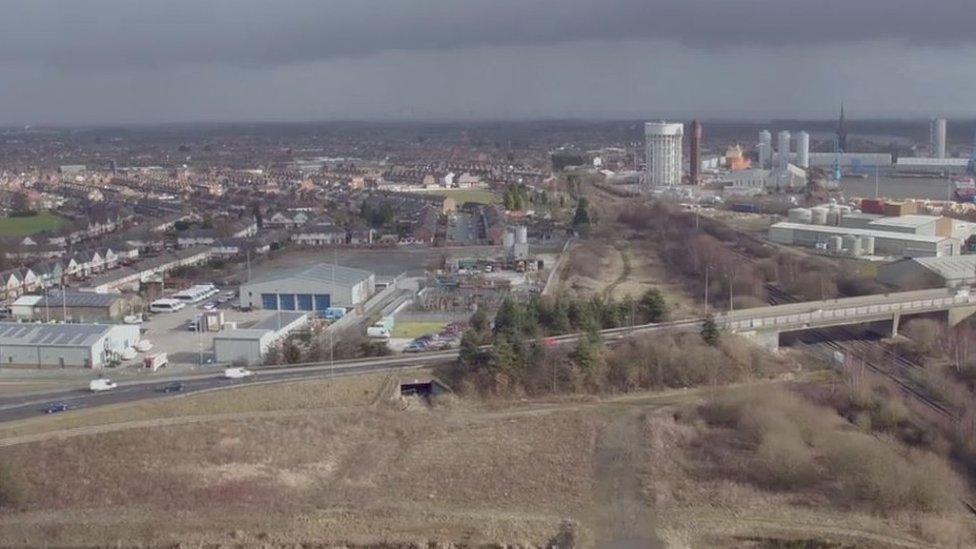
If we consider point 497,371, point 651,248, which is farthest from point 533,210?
point 497,371

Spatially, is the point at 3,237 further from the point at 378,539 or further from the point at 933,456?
the point at 933,456

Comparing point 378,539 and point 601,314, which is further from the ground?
point 601,314

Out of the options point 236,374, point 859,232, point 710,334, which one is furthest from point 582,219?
point 236,374

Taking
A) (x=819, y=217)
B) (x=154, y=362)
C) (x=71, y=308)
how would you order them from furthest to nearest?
(x=819, y=217) < (x=71, y=308) < (x=154, y=362)

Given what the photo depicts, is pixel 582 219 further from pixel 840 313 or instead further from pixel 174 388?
pixel 174 388

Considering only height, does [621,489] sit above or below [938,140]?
below

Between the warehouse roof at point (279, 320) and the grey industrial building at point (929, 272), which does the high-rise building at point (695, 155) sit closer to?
the grey industrial building at point (929, 272)
